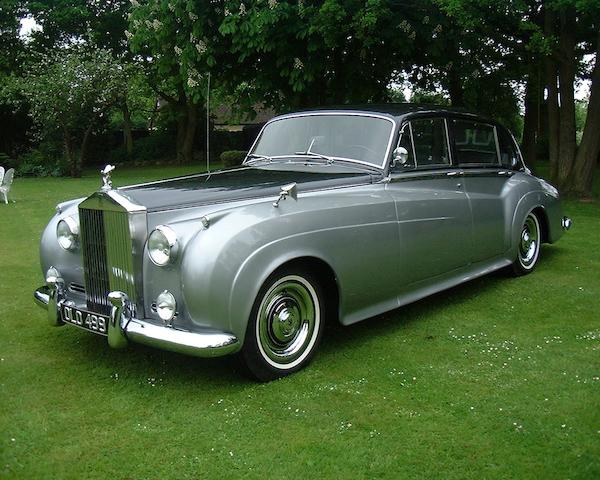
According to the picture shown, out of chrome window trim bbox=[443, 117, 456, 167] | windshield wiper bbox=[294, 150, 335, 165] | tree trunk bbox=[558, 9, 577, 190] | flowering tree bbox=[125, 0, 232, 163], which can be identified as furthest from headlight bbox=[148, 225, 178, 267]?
tree trunk bbox=[558, 9, 577, 190]

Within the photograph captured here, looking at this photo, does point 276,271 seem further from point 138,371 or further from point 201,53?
point 201,53

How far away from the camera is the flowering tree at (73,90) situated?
836 inches

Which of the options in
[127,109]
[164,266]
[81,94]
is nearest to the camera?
[164,266]

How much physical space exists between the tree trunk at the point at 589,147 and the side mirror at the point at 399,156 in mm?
8615

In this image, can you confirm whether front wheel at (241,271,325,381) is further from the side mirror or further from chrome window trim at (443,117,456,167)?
chrome window trim at (443,117,456,167)

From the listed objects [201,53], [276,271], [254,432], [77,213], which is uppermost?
[201,53]

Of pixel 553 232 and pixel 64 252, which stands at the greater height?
pixel 64 252

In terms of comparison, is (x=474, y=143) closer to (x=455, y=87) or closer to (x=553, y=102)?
(x=553, y=102)

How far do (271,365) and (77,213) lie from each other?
175 cm

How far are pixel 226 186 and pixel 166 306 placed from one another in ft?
3.38

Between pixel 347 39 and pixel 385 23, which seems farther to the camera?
pixel 347 39

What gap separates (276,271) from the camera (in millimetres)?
3887

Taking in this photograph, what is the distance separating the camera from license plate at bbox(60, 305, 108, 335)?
3.88 metres

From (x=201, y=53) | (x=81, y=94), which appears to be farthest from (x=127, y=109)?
(x=201, y=53)
